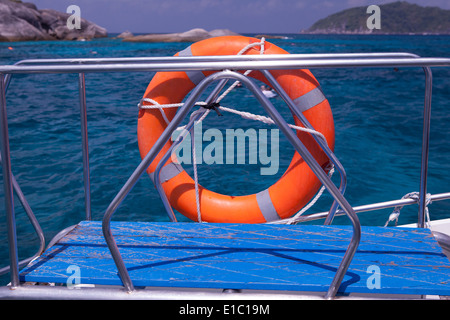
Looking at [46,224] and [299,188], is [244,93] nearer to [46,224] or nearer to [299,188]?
[46,224]

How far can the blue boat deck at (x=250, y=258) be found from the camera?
1287mm

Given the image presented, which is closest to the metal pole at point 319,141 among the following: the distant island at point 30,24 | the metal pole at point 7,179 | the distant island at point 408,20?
the metal pole at point 7,179

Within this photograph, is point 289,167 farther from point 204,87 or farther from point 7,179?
point 7,179

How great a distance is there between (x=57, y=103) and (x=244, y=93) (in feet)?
12.4

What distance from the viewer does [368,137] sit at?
20.7ft

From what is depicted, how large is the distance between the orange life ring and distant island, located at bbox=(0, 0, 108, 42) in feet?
114

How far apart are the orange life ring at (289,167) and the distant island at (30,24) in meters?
34.7

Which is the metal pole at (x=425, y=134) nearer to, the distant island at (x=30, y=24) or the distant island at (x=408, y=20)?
the distant island at (x=30, y=24)

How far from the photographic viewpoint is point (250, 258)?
1448 millimetres

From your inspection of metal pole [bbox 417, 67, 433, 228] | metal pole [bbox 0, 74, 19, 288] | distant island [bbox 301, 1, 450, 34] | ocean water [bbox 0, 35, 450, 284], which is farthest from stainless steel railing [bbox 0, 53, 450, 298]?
distant island [bbox 301, 1, 450, 34]

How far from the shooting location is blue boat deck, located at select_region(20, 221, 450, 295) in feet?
4.22

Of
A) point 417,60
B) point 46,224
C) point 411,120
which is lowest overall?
point 46,224

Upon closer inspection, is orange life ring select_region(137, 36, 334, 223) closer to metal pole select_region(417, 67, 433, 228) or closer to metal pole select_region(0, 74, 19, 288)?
metal pole select_region(417, 67, 433, 228)
